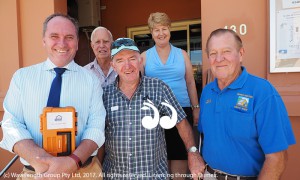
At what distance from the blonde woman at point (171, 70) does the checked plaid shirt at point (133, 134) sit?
0.59 metres

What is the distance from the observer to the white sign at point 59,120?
1.58m

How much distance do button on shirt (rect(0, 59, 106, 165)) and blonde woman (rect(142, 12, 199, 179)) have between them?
0.94 metres

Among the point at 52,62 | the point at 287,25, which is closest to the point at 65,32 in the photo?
the point at 52,62

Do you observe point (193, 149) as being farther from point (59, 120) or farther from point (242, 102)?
point (59, 120)

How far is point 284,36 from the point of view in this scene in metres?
2.73

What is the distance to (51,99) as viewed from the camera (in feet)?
5.72

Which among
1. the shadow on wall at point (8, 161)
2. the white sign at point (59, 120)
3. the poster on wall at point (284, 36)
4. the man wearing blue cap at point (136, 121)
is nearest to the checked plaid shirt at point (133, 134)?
the man wearing blue cap at point (136, 121)

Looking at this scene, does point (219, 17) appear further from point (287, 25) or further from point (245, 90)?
point (245, 90)

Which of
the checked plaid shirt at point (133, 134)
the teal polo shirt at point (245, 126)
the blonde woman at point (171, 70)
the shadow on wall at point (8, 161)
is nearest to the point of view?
the teal polo shirt at point (245, 126)

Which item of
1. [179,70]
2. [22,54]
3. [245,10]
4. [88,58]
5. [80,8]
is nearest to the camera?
[179,70]

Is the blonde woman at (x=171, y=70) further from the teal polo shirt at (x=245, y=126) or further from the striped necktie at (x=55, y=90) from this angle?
the striped necktie at (x=55, y=90)

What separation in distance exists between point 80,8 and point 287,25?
4.66 metres

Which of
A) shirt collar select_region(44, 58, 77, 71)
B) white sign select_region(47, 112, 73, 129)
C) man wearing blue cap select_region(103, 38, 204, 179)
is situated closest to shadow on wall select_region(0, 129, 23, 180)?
man wearing blue cap select_region(103, 38, 204, 179)

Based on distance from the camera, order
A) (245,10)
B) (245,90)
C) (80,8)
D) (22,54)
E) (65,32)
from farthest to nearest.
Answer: (80,8) → (22,54) → (245,10) → (65,32) → (245,90)
